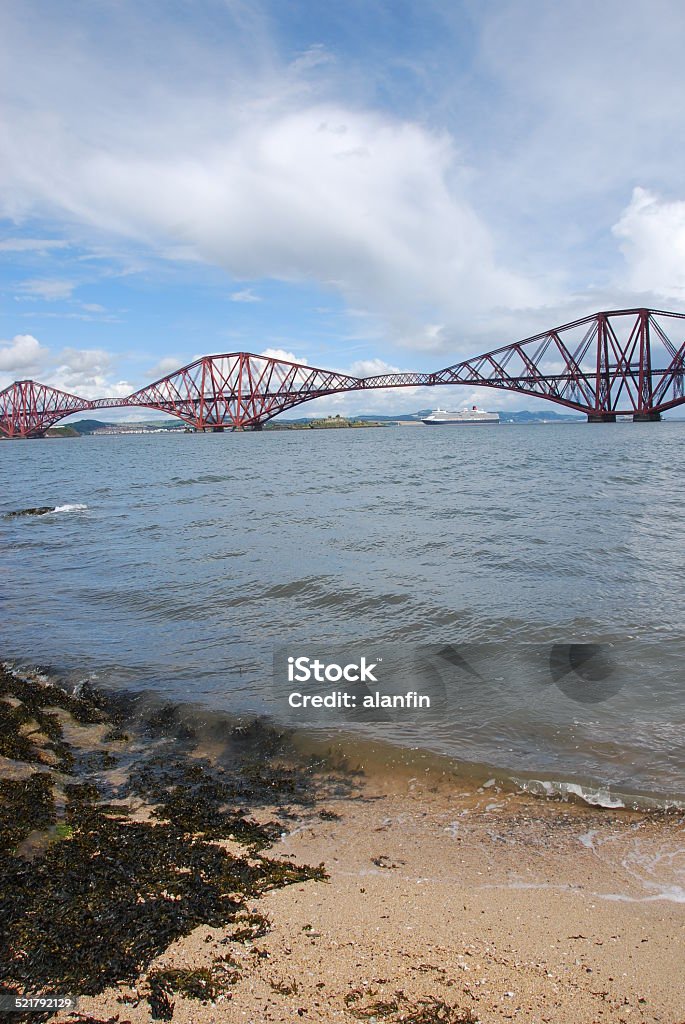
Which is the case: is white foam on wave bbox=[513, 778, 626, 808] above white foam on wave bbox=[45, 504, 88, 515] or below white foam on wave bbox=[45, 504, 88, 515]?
below

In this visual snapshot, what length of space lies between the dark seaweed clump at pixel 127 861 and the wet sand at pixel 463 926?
0.15 m

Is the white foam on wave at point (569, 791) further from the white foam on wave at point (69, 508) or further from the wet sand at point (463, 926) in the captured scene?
the white foam on wave at point (69, 508)

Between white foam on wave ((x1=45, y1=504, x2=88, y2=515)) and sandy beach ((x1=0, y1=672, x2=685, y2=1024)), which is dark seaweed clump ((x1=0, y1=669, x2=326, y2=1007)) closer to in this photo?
sandy beach ((x1=0, y1=672, x2=685, y2=1024))

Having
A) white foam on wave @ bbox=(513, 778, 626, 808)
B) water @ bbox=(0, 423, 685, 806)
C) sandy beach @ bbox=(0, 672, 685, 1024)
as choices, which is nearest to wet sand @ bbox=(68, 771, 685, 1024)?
sandy beach @ bbox=(0, 672, 685, 1024)

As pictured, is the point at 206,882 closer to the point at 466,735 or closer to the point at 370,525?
the point at 466,735

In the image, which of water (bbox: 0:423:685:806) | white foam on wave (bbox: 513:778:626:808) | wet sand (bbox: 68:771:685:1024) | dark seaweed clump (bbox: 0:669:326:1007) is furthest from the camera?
water (bbox: 0:423:685:806)

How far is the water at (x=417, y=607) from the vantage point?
587 cm

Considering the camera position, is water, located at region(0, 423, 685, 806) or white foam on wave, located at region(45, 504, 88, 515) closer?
water, located at region(0, 423, 685, 806)

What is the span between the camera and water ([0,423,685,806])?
5871 mm

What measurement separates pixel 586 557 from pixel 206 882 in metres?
11.6

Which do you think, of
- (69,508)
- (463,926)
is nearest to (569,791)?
(463,926)

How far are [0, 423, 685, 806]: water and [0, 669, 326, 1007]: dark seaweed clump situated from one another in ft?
4.69

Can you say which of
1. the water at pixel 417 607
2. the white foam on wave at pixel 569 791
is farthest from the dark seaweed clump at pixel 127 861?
the white foam on wave at pixel 569 791

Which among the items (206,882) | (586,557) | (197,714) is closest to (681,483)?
(586,557)
